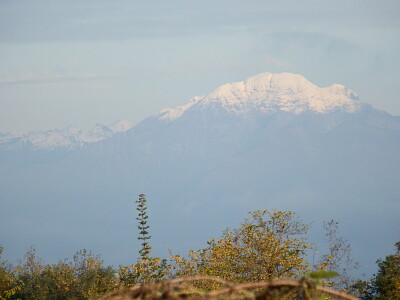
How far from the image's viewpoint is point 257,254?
3612 centimetres

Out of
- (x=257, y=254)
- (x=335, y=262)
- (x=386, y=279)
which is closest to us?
(x=257, y=254)

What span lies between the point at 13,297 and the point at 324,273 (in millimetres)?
52315

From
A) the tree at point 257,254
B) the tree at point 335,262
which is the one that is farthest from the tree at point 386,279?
the tree at point 257,254

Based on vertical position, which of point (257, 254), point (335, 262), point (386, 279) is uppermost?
point (257, 254)

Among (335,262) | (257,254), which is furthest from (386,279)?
(257,254)

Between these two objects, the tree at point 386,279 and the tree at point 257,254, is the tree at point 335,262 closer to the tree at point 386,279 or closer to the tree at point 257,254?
the tree at point 257,254

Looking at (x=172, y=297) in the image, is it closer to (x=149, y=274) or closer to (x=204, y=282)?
(x=204, y=282)

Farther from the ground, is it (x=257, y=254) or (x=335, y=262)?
(x=257, y=254)

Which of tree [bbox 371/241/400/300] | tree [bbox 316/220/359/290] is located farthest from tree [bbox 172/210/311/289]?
A: tree [bbox 371/241/400/300]

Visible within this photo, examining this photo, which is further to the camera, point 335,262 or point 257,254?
point 335,262

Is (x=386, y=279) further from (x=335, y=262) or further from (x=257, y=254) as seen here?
(x=257, y=254)

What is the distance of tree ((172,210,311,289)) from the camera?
3488 cm

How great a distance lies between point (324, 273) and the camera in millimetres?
4684

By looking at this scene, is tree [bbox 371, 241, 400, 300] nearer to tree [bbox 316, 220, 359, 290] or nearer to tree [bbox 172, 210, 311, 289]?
tree [bbox 316, 220, 359, 290]
